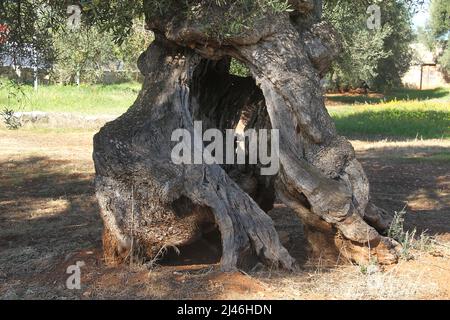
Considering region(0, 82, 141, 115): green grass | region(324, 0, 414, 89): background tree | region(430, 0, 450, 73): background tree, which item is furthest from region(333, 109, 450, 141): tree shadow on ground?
region(430, 0, 450, 73): background tree

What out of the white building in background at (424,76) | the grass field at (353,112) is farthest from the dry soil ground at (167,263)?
the white building in background at (424,76)

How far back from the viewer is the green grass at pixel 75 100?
73.3 ft

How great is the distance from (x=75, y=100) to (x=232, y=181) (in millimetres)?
19841

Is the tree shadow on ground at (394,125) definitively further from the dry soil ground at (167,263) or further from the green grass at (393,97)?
the green grass at (393,97)

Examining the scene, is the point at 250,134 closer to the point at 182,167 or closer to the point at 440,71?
the point at 182,167

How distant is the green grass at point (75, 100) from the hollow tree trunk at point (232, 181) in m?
15.8

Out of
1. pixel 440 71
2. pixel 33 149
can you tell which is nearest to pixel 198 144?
pixel 33 149

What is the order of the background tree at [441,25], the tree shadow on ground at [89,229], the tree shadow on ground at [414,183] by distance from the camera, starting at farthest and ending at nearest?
the background tree at [441,25]
the tree shadow on ground at [414,183]
the tree shadow on ground at [89,229]

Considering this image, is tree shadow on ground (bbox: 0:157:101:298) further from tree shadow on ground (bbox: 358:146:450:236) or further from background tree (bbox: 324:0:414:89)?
background tree (bbox: 324:0:414:89)

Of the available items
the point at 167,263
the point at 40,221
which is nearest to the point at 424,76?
the point at 40,221

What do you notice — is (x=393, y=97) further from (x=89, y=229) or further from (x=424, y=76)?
(x=89, y=229)

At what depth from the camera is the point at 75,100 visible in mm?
24641

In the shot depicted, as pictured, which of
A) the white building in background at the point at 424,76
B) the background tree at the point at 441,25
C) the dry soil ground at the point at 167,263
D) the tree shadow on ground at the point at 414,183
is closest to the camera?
the dry soil ground at the point at 167,263

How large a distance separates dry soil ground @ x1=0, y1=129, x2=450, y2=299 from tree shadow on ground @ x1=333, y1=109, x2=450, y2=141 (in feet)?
19.2
